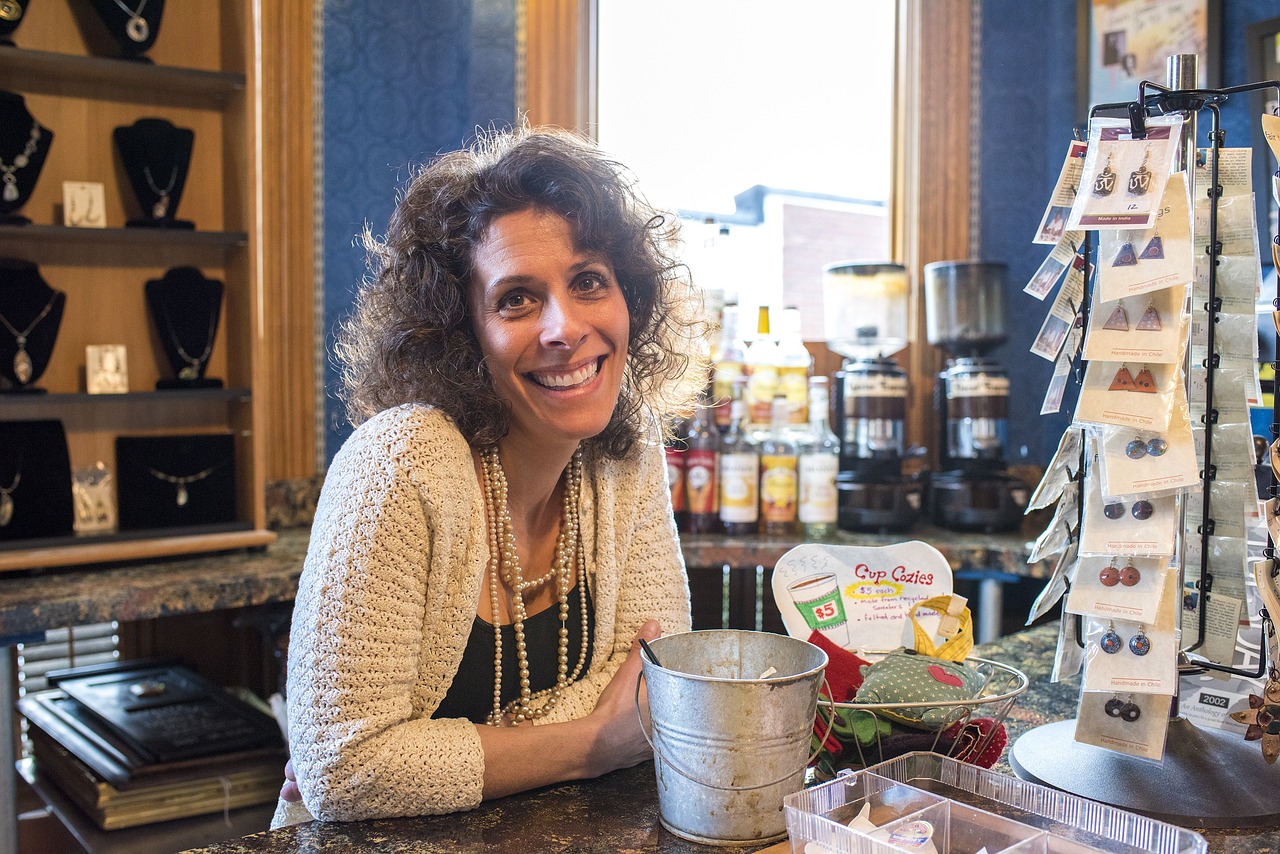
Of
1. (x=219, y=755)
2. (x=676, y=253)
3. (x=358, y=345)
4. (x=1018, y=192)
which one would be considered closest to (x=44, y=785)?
(x=219, y=755)

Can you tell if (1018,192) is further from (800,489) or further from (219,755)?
(219,755)

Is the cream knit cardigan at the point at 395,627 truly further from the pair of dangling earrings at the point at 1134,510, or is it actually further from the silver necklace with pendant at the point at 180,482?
the silver necklace with pendant at the point at 180,482

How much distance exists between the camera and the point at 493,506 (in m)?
1.26

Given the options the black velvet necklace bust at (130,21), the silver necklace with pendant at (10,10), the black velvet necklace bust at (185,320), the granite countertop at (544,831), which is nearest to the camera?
the granite countertop at (544,831)

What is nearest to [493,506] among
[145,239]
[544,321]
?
[544,321]

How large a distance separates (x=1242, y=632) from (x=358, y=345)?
1.15 m

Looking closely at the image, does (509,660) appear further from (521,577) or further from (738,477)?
(738,477)

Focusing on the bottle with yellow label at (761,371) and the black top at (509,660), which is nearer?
the black top at (509,660)

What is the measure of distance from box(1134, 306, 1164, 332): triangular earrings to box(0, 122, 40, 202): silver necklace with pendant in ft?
6.72

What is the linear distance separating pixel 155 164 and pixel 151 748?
119 centimetres

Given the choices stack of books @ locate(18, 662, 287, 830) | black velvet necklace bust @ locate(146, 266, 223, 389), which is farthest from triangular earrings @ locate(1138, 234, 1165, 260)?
black velvet necklace bust @ locate(146, 266, 223, 389)

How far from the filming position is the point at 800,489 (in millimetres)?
2600

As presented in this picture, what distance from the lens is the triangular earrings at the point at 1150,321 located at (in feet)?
2.94

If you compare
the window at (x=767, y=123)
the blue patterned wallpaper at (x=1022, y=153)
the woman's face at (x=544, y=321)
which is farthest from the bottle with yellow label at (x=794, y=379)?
the woman's face at (x=544, y=321)
